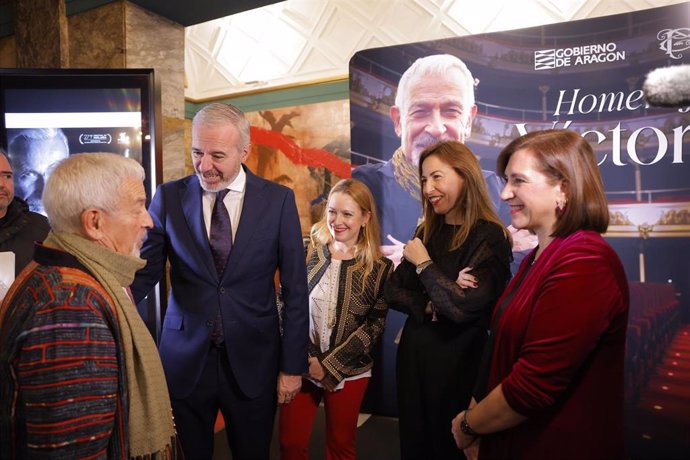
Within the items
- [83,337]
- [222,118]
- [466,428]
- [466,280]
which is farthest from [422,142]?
[83,337]

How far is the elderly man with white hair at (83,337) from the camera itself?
44.5 inches

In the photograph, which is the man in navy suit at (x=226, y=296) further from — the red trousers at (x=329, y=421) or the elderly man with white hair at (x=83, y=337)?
the elderly man with white hair at (x=83, y=337)

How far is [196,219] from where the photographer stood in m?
1.98

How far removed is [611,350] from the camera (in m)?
1.31

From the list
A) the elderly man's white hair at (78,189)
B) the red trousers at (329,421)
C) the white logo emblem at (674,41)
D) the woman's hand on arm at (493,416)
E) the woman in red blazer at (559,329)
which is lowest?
the red trousers at (329,421)

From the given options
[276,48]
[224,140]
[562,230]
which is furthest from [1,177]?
[276,48]

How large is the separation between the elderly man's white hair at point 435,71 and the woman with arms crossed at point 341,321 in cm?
119

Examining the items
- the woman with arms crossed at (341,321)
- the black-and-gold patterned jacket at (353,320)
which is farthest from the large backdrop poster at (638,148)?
the black-and-gold patterned jacket at (353,320)

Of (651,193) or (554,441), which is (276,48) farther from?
(554,441)

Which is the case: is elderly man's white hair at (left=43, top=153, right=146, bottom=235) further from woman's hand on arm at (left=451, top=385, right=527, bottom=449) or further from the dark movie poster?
the dark movie poster

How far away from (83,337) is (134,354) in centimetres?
24

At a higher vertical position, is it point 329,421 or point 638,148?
point 638,148

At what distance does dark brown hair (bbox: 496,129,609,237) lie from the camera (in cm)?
139

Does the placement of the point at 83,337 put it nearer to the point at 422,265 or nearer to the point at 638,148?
the point at 422,265
